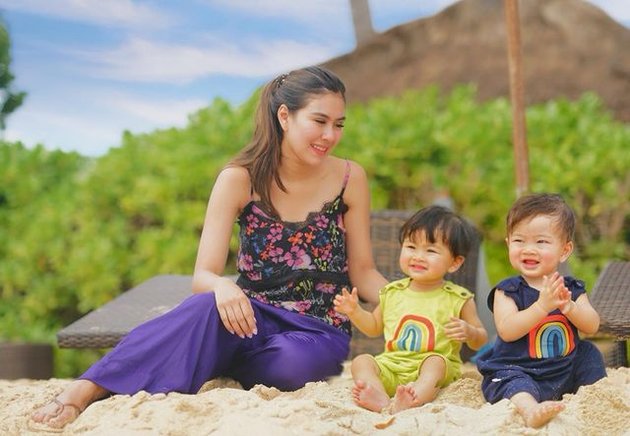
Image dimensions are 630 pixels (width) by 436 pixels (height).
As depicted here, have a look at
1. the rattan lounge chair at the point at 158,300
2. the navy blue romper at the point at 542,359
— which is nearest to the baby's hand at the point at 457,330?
the navy blue romper at the point at 542,359

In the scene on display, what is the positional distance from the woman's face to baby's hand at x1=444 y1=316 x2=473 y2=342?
2.35ft

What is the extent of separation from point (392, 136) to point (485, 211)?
30.0 inches

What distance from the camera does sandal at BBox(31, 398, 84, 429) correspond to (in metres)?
3.10

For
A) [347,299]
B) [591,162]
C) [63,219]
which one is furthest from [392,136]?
[347,299]

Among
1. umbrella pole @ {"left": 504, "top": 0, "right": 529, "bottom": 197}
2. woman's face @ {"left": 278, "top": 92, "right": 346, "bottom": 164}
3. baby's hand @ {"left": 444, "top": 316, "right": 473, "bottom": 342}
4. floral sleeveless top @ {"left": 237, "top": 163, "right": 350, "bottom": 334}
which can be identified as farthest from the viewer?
umbrella pole @ {"left": 504, "top": 0, "right": 529, "bottom": 197}

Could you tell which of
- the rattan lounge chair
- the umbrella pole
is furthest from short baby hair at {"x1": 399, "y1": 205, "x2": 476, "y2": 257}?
the umbrella pole

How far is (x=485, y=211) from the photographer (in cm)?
652

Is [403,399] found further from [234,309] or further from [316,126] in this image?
[316,126]

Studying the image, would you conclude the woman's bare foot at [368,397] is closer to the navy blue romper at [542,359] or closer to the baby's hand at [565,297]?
the navy blue romper at [542,359]

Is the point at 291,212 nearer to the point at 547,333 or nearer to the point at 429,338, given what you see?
the point at 429,338

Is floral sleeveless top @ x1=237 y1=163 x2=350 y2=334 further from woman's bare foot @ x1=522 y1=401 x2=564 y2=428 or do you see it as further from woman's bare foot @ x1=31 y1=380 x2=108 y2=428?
woman's bare foot @ x1=522 y1=401 x2=564 y2=428

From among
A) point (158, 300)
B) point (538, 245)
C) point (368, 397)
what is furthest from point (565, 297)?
point (158, 300)

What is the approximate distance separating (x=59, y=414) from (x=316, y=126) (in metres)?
1.24

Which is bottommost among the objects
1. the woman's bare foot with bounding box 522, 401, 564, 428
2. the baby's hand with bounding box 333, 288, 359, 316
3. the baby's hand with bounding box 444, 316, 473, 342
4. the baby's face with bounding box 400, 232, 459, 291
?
the woman's bare foot with bounding box 522, 401, 564, 428
